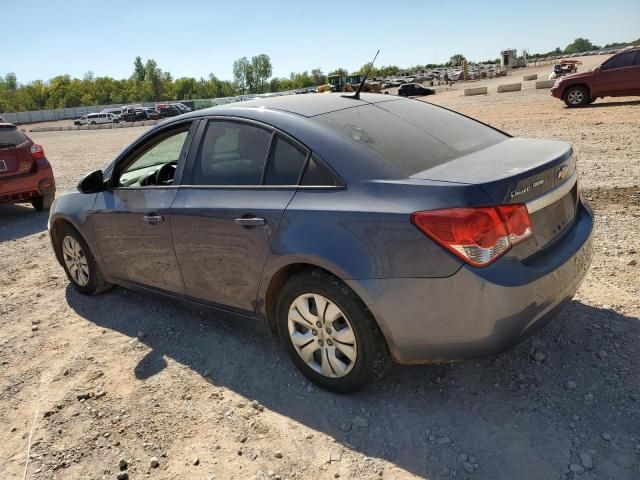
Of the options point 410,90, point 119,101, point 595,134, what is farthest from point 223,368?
point 119,101

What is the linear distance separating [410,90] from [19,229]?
44143 mm

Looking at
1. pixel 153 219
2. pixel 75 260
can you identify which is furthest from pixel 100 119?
pixel 153 219

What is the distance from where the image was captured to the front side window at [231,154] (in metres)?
3.29

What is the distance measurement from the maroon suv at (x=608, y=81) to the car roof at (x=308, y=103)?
15891mm

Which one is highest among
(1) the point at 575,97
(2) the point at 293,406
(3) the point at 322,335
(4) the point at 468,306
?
(1) the point at 575,97

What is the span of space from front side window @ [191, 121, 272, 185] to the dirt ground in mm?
935

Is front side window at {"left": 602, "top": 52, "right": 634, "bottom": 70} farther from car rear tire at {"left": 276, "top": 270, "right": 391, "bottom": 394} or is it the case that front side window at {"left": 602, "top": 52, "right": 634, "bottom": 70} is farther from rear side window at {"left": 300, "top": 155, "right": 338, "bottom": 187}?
car rear tire at {"left": 276, "top": 270, "right": 391, "bottom": 394}

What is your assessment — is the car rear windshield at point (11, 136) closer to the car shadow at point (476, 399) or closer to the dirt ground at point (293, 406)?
the dirt ground at point (293, 406)

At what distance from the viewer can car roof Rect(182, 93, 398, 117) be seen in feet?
11.2

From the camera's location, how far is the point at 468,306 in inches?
97.0

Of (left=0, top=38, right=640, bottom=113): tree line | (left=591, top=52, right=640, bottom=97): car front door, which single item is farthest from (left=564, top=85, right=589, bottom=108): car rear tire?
(left=0, top=38, right=640, bottom=113): tree line

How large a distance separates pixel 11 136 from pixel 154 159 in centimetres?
479

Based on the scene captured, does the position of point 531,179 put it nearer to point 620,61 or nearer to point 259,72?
point 620,61

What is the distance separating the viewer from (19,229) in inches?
324
